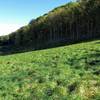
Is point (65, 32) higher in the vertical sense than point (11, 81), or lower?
higher

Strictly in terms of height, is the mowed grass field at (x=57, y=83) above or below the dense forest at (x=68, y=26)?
below

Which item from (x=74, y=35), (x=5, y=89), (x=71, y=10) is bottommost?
(x=5, y=89)

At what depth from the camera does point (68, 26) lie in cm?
9944

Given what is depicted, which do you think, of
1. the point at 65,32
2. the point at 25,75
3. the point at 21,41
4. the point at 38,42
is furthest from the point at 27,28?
the point at 25,75

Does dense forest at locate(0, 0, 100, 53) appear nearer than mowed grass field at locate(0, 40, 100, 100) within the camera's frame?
No

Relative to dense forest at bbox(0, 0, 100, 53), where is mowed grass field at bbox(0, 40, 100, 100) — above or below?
below

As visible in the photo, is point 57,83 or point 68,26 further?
point 68,26

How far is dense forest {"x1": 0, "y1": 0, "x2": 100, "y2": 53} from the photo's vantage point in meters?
86.0

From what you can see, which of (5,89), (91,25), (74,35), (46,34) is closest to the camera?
(5,89)

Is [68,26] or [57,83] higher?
[68,26]

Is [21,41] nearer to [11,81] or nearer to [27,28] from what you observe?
[27,28]

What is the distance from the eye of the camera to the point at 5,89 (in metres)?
20.8

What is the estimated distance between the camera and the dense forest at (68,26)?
8601cm

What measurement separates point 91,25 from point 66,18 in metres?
14.1
